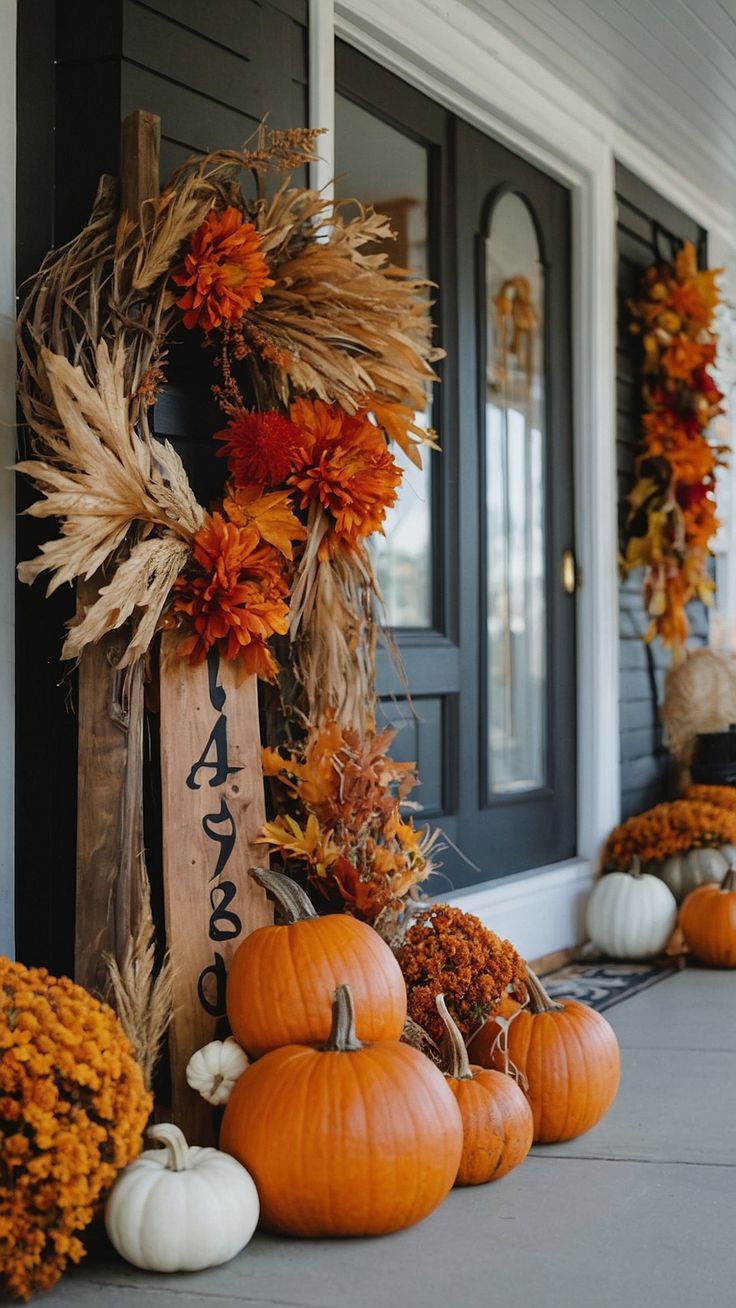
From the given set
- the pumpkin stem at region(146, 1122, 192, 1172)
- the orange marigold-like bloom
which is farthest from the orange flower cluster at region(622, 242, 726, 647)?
the pumpkin stem at region(146, 1122, 192, 1172)

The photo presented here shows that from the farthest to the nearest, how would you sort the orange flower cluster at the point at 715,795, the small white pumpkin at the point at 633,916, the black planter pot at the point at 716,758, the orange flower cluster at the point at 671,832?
the black planter pot at the point at 716,758, the orange flower cluster at the point at 715,795, the orange flower cluster at the point at 671,832, the small white pumpkin at the point at 633,916

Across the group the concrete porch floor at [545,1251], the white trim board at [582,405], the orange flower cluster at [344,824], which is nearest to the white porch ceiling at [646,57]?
the white trim board at [582,405]

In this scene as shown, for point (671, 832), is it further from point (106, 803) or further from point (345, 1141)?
point (345, 1141)

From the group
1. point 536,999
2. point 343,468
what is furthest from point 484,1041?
point 343,468

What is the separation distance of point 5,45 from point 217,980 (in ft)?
5.02

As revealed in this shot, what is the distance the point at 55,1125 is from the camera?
1.69m

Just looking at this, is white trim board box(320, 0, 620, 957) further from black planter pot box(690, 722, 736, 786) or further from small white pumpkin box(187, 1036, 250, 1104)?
small white pumpkin box(187, 1036, 250, 1104)

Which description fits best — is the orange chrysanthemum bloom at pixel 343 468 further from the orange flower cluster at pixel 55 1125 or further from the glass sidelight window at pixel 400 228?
the orange flower cluster at pixel 55 1125

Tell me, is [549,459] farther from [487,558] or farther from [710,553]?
[710,553]

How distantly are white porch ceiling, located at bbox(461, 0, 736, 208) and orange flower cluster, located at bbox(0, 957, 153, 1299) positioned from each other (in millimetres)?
2814

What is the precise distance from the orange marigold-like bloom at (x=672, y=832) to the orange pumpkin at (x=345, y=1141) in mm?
2358

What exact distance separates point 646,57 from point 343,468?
7.45 ft

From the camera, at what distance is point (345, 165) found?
341 centimetres

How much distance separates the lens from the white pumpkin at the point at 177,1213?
5.74ft
